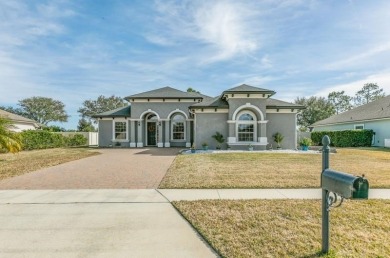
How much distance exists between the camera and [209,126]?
19766mm

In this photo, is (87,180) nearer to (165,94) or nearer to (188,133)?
(188,133)

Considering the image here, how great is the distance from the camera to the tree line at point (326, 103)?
165ft

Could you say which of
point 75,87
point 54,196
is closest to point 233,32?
point 54,196

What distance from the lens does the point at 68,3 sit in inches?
448

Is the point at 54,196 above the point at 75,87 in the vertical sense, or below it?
below

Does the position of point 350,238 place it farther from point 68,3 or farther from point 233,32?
point 68,3

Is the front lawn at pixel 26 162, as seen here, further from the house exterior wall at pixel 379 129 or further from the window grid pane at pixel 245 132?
the house exterior wall at pixel 379 129

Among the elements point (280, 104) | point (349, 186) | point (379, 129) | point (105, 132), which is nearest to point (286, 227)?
point (349, 186)

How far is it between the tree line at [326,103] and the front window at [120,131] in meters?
36.3

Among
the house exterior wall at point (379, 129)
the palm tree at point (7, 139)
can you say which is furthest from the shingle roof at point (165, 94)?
the house exterior wall at point (379, 129)

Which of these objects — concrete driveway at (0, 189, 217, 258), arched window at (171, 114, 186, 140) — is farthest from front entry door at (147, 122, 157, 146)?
concrete driveway at (0, 189, 217, 258)

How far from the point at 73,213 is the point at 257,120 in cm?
1665

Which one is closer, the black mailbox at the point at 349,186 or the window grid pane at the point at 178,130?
the black mailbox at the point at 349,186

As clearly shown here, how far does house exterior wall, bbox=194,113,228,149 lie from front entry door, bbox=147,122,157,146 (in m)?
7.62
